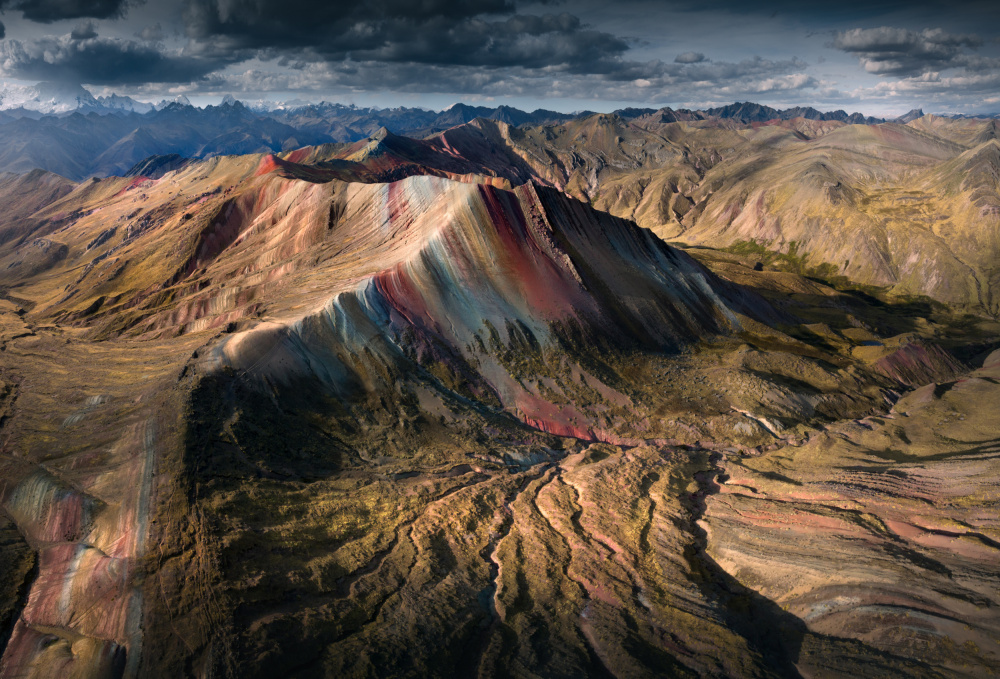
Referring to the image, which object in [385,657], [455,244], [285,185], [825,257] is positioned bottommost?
[825,257]

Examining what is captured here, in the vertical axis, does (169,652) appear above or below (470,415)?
above

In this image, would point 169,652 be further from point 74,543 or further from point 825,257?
point 825,257

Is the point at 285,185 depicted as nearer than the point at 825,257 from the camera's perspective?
Yes

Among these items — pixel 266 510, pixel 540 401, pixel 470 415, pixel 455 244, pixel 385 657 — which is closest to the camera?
pixel 385 657

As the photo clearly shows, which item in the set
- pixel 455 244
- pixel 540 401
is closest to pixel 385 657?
pixel 540 401

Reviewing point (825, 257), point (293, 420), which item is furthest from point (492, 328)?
point (825, 257)

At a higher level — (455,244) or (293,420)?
(455,244)

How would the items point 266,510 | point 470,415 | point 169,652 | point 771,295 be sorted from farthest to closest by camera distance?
point 771,295 → point 470,415 → point 266,510 → point 169,652

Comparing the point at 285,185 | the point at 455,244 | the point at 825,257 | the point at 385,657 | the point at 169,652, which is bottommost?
the point at 825,257

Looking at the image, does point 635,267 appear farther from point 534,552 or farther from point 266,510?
point 266,510
